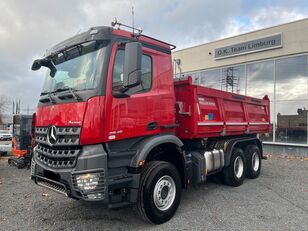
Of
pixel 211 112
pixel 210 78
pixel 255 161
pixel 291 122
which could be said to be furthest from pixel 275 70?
pixel 211 112

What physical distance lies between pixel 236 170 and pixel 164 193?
336cm

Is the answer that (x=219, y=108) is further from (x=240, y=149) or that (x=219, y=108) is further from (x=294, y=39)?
(x=294, y=39)

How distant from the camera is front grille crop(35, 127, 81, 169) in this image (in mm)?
3936

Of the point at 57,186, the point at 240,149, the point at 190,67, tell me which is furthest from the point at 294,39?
the point at 57,186

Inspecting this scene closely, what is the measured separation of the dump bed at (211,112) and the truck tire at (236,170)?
59 cm

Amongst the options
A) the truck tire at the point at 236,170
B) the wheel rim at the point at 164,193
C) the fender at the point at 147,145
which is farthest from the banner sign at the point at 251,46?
the wheel rim at the point at 164,193

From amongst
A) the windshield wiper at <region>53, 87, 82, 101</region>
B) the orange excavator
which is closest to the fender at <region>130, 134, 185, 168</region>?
the windshield wiper at <region>53, 87, 82, 101</region>

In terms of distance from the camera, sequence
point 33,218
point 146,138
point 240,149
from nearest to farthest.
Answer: point 146,138 → point 33,218 → point 240,149

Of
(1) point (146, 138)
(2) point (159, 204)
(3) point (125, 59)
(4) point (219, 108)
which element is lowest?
(2) point (159, 204)

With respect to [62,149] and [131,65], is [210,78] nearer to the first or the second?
[131,65]

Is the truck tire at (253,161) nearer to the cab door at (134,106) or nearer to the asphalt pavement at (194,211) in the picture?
the asphalt pavement at (194,211)

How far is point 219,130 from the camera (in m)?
6.70

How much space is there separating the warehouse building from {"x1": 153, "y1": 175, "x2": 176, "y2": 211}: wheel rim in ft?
26.2

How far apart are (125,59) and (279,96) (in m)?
11.9
